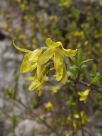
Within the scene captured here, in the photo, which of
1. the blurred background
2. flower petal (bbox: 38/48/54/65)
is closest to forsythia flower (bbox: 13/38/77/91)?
flower petal (bbox: 38/48/54/65)

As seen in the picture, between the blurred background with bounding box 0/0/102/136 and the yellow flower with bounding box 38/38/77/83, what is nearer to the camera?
the yellow flower with bounding box 38/38/77/83

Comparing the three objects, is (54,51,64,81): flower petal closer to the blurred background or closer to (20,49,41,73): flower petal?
(20,49,41,73): flower petal

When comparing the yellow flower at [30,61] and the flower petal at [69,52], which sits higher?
the flower petal at [69,52]

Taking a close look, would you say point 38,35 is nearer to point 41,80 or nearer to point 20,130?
point 20,130

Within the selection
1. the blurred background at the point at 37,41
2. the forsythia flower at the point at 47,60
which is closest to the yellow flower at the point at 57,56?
the forsythia flower at the point at 47,60

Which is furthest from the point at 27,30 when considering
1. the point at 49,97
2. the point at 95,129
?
the point at 95,129

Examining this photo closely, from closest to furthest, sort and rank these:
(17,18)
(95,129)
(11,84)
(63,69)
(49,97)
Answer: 1. (63,69)
2. (95,129)
3. (49,97)
4. (11,84)
5. (17,18)

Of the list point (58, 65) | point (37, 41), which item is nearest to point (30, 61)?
point (58, 65)

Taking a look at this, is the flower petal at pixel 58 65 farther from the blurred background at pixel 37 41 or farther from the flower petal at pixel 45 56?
the blurred background at pixel 37 41
